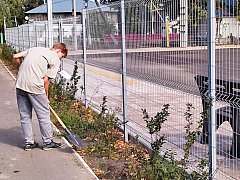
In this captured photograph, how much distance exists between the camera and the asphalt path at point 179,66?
4659 mm

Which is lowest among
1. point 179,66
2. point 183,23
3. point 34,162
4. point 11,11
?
point 34,162

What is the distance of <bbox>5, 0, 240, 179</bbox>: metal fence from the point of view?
4.82 metres

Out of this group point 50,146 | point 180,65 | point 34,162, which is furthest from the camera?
point 50,146

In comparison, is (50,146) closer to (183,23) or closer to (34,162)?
(34,162)

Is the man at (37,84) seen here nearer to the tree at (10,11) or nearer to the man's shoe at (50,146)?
the man's shoe at (50,146)

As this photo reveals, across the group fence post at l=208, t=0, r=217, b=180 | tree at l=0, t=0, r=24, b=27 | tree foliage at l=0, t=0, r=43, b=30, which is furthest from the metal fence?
tree foliage at l=0, t=0, r=43, b=30

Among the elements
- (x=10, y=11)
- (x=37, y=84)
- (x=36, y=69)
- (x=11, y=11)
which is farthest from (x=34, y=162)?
(x=11, y=11)

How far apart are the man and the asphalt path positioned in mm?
1148

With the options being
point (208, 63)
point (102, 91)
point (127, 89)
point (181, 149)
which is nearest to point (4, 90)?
point (102, 91)

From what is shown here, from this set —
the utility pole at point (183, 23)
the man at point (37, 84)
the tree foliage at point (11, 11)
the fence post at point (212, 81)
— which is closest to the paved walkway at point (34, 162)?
the man at point (37, 84)

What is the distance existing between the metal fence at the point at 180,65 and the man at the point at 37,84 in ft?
3.57

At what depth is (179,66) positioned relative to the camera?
5680mm

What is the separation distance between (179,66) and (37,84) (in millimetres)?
2553

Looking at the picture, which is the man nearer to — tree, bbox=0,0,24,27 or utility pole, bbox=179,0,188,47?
utility pole, bbox=179,0,188,47
